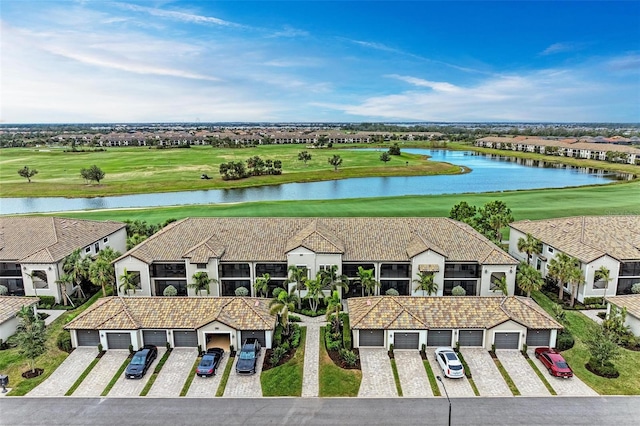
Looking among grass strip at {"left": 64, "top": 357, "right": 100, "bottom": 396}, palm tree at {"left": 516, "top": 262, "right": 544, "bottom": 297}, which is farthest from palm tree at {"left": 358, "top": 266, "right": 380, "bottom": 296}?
grass strip at {"left": 64, "top": 357, "right": 100, "bottom": 396}

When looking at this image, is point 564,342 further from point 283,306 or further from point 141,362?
point 141,362

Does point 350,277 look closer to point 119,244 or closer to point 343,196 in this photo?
point 119,244

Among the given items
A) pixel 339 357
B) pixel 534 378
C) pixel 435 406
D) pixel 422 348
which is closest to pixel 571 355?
pixel 534 378

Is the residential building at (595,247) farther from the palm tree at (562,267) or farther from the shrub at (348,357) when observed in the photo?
the shrub at (348,357)

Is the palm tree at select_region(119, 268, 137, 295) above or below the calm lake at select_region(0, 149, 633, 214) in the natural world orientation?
above

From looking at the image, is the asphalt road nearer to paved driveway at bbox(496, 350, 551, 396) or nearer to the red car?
paved driveway at bbox(496, 350, 551, 396)

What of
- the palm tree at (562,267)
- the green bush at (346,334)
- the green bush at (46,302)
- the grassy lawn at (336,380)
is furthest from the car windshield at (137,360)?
the palm tree at (562,267)
